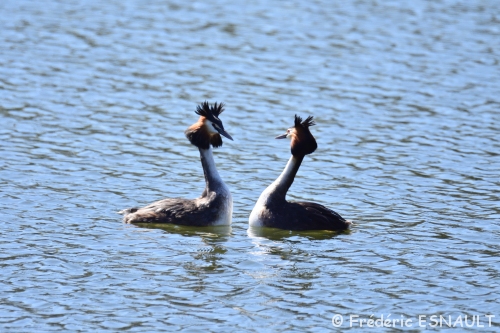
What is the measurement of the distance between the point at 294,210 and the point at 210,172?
1.58 meters

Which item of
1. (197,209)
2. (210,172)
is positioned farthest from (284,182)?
(197,209)

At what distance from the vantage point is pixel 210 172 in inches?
596

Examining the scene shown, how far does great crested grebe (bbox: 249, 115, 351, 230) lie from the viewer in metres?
14.4

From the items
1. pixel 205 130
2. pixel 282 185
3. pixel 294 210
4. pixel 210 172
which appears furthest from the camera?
pixel 205 130

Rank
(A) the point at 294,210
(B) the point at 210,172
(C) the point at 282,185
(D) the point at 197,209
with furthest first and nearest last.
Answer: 1. (B) the point at 210,172
2. (C) the point at 282,185
3. (D) the point at 197,209
4. (A) the point at 294,210

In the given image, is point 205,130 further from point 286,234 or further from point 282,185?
point 286,234

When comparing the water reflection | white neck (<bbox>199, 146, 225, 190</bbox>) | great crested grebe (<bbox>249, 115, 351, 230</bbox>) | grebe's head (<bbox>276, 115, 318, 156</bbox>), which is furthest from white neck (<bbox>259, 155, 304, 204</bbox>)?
white neck (<bbox>199, 146, 225, 190</bbox>)

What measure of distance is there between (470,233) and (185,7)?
20111 millimetres

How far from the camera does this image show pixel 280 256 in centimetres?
1323

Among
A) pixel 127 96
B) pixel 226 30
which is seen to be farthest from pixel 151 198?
pixel 226 30

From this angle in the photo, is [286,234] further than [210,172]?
No

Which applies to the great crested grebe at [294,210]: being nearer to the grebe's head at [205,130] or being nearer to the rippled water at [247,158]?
the rippled water at [247,158]

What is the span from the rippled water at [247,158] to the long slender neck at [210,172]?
0.75 metres

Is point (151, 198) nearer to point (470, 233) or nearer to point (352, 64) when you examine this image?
point (470, 233)
